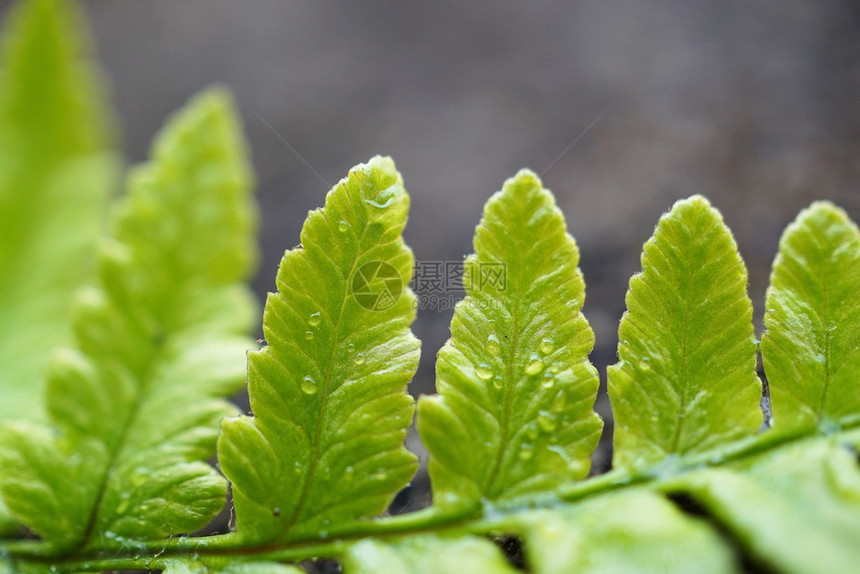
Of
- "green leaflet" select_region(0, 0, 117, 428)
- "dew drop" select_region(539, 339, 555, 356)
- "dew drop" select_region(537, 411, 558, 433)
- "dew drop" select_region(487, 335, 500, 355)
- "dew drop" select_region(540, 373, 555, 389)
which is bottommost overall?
"dew drop" select_region(537, 411, 558, 433)

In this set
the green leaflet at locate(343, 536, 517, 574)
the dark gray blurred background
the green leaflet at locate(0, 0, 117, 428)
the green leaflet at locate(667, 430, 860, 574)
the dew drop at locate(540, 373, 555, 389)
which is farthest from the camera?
the dark gray blurred background

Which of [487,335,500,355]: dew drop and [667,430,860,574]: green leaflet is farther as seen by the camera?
[487,335,500,355]: dew drop

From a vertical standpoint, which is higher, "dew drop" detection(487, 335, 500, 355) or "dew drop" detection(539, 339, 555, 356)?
"dew drop" detection(487, 335, 500, 355)

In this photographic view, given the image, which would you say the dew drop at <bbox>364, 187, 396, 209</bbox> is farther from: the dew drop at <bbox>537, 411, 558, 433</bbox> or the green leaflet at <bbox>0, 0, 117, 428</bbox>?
the green leaflet at <bbox>0, 0, 117, 428</bbox>

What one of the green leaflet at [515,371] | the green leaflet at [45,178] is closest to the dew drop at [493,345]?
the green leaflet at [515,371]

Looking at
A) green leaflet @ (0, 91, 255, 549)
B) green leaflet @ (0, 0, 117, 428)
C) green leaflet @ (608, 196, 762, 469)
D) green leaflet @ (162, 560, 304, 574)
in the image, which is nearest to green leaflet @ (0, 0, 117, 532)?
green leaflet @ (0, 0, 117, 428)

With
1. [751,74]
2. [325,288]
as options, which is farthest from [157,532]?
[751,74]

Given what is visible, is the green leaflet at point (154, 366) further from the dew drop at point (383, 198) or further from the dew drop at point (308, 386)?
the dew drop at point (383, 198)
